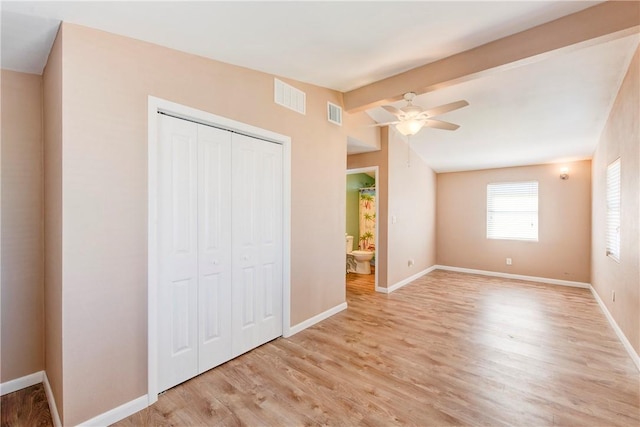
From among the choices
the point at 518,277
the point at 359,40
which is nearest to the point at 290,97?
the point at 359,40

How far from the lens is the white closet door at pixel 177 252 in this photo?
6.94 ft

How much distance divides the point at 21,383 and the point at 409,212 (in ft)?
17.6

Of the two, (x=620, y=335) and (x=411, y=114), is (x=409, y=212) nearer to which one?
(x=411, y=114)

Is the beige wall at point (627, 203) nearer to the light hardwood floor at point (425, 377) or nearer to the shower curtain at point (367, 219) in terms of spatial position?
the light hardwood floor at point (425, 377)

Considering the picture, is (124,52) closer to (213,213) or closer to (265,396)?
(213,213)

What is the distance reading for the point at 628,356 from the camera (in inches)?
105

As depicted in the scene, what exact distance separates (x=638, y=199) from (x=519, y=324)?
1838mm

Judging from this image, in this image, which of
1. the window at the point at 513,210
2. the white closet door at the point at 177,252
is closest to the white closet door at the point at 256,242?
the white closet door at the point at 177,252

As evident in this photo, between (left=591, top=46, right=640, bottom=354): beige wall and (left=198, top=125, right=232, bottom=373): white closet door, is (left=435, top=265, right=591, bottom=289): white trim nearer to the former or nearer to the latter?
(left=591, top=46, right=640, bottom=354): beige wall

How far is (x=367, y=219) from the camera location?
272 inches

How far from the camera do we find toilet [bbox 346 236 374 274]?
5992 millimetres

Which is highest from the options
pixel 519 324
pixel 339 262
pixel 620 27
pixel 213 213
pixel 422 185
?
pixel 620 27

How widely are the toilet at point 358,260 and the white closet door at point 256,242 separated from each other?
10.6 feet

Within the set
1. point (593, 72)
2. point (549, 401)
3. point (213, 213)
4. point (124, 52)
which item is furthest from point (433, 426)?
point (593, 72)
